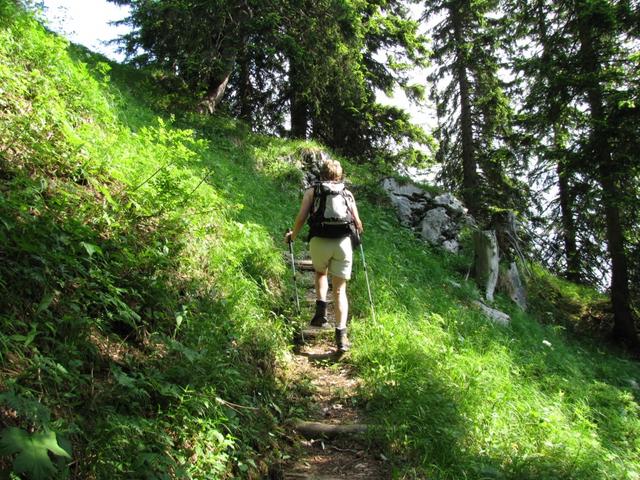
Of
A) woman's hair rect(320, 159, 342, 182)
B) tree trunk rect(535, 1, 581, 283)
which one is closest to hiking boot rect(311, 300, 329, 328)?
woman's hair rect(320, 159, 342, 182)

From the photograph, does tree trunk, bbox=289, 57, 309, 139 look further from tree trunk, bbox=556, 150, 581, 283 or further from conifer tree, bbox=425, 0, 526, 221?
tree trunk, bbox=556, 150, 581, 283

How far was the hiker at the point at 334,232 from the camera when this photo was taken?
5508 millimetres

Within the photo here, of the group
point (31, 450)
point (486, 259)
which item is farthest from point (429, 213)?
point (31, 450)

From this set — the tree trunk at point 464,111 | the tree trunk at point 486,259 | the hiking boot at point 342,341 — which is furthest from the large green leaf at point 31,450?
the tree trunk at point 464,111

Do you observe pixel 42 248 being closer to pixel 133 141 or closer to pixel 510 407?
pixel 133 141

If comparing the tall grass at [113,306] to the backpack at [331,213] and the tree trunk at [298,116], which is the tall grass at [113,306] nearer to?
the backpack at [331,213]

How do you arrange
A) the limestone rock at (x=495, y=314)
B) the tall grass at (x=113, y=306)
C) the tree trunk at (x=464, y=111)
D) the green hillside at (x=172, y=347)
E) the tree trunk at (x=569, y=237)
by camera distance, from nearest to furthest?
the tall grass at (x=113, y=306)
the green hillside at (x=172, y=347)
the limestone rock at (x=495, y=314)
the tree trunk at (x=569, y=237)
the tree trunk at (x=464, y=111)

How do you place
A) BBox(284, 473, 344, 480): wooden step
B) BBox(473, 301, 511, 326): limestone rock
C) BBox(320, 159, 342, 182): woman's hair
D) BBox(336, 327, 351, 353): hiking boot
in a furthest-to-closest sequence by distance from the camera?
BBox(473, 301, 511, 326): limestone rock → BBox(320, 159, 342, 182): woman's hair → BBox(336, 327, 351, 353): hiking boot → BBox(284, 473, 344, 480): wooden step

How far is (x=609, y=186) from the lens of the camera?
434 inches

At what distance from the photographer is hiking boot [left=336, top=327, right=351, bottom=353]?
5.45 meters

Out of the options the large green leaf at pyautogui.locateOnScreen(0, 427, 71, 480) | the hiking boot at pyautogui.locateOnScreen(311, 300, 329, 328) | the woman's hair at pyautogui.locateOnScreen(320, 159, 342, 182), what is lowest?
the hiking boot at pyautogui.locateOnScreen(311, 300, 329, 328)

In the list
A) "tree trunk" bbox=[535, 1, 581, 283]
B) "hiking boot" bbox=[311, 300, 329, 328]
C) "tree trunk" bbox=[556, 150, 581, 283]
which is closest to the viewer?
"hiking boot" bbox=[311, 300, 329, 328]

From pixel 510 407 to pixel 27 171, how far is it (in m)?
4.94

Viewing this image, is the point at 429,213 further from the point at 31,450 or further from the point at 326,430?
the point at 31,450
